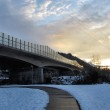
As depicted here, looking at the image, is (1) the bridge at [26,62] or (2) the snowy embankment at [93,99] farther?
(1) the bridge at [26,62]

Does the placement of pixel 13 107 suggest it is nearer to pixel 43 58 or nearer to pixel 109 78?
pixel 109 78

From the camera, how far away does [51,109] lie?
17984mm

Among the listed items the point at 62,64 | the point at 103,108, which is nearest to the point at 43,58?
the point at 62,64

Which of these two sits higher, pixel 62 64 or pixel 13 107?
pixel 62 64

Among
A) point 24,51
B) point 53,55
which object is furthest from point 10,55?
point 53,55

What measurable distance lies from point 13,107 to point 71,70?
3907 inches

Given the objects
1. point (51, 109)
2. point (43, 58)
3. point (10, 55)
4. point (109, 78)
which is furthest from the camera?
point (43, 58)

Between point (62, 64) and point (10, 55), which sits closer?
point (10, 55)

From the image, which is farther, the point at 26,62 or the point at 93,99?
the point at 26,62

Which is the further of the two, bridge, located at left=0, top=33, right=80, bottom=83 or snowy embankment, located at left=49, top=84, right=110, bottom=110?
bridge, located at left=0, top=33, right=80, bottom=83

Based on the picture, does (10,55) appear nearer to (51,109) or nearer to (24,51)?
(24,51)

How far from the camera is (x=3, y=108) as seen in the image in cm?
1806

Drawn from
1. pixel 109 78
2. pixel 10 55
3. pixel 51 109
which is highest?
pixel 10 55

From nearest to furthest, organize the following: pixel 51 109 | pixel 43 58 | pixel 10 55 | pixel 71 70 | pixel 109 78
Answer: pixel 51 109 < pixel 109 78 < pixel 10 55 < pixel 43 58 < pixel 71 70
